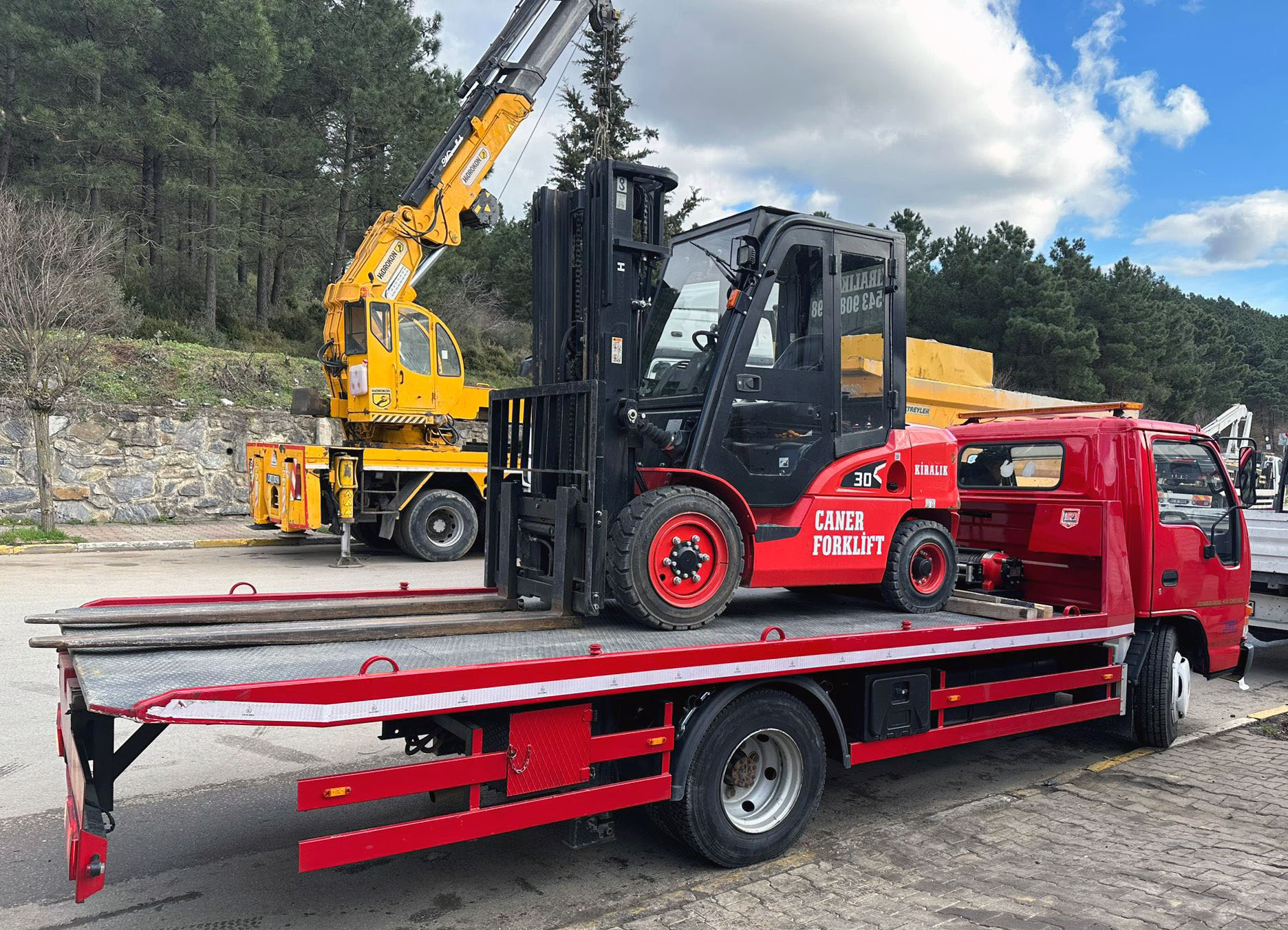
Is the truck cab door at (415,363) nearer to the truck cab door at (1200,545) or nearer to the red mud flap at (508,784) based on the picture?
the truck cab door at (1200,545)

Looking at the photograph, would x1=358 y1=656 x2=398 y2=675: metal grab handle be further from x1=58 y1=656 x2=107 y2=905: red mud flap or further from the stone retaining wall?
the stone retaining wall

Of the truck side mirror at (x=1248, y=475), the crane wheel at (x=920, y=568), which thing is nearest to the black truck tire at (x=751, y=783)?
the crane wheel at (x=920, y=568)

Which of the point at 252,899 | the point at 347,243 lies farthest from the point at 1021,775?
the point at 347,243

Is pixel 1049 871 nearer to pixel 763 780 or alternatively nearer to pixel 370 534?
pixel 763 780

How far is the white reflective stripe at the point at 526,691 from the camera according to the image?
2.83m

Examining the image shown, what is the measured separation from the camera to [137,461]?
16.4m

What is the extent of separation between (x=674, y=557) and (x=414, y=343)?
976cm

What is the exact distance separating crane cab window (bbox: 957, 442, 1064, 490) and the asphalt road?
1855mm

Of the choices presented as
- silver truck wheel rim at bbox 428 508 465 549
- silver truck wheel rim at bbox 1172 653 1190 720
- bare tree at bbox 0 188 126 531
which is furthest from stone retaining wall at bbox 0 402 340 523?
silver truck wheel rim at bbox 1172 653 1190 720

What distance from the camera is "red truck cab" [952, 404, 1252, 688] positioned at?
19.7 ft

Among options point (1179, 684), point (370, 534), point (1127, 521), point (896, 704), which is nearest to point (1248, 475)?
point (1127, 521)

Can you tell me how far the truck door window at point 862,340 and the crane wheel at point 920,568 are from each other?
2.25ft

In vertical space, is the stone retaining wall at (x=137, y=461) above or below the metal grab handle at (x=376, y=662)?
above

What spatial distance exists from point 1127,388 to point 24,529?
123 ft
